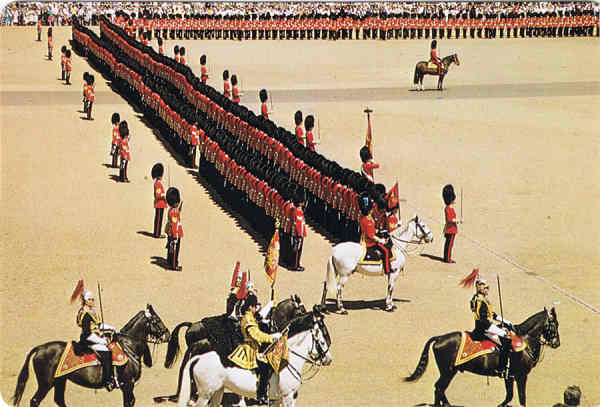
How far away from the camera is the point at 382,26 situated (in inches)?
1887

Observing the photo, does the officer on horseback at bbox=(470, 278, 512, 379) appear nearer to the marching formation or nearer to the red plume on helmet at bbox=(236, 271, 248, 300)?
the marching formation

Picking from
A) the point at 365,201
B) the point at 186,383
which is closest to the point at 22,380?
the point at 186,383

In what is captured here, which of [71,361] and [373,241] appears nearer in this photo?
[71,361]

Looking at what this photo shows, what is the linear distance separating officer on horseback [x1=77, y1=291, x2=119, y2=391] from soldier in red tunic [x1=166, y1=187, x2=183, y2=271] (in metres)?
5.25

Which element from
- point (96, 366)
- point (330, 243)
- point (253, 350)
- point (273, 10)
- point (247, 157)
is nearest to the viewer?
point (253, 350)

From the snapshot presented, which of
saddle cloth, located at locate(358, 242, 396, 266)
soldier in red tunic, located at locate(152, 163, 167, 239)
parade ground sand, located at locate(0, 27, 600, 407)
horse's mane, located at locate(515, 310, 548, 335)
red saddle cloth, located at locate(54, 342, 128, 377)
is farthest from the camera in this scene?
soldier in red tunic, located at locate(152, 163, 167, 239)

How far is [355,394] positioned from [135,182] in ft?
35.6

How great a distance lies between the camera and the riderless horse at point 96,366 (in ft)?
35.3

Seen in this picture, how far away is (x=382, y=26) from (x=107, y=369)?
3836cm

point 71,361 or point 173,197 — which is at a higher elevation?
point 173,197

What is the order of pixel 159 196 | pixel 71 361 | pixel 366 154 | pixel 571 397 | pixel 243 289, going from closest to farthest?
1. pixel 571 397
2. pixel 71 361
3. pixel 243 289
4. pixel 159 196
5. pixel 366 154

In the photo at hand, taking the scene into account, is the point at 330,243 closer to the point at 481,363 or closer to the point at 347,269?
the point at 347,269

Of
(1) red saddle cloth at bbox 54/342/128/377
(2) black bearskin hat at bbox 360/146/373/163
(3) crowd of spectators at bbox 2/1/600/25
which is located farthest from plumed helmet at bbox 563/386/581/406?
(3) crowd of spectators at bbox 2/1/600/25

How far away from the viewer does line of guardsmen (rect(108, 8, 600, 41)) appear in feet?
157
